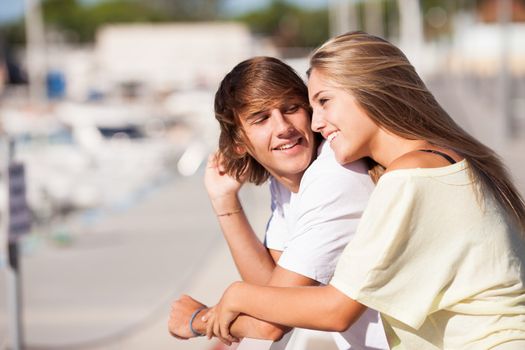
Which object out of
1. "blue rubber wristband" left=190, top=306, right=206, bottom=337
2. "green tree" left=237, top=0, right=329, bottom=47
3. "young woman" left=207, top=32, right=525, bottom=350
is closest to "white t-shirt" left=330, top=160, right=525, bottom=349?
"young woman" left=207, top=32, right=525, bottom=350

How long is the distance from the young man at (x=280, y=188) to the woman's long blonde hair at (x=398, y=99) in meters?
0.24

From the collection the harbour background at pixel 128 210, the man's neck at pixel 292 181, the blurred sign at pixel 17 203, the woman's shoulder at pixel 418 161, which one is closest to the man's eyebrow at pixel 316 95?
the woman's shoulder at pixel 418 161

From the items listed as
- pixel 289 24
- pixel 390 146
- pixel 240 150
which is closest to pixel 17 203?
pixel 240 150

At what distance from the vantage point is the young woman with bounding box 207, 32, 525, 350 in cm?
185

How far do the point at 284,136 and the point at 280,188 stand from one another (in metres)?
0.25

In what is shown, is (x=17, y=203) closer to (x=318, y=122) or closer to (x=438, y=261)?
(x=318, y=122)

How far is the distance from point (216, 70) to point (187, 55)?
134 inches

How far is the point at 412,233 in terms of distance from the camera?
6.10ft

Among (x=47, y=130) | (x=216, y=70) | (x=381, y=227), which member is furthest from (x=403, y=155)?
(x=216, y=70)

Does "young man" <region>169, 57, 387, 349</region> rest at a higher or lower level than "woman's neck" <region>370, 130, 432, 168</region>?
lower

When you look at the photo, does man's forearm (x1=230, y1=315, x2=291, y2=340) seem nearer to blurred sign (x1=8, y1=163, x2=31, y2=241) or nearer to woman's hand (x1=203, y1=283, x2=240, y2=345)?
woman's hand (x1=203, y1=283, x2=240, y2=345)

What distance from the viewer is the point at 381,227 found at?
1843 mm

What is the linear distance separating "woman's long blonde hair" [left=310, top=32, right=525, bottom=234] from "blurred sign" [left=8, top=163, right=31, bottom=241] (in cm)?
291

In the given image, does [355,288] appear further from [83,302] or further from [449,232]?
[83,302]
